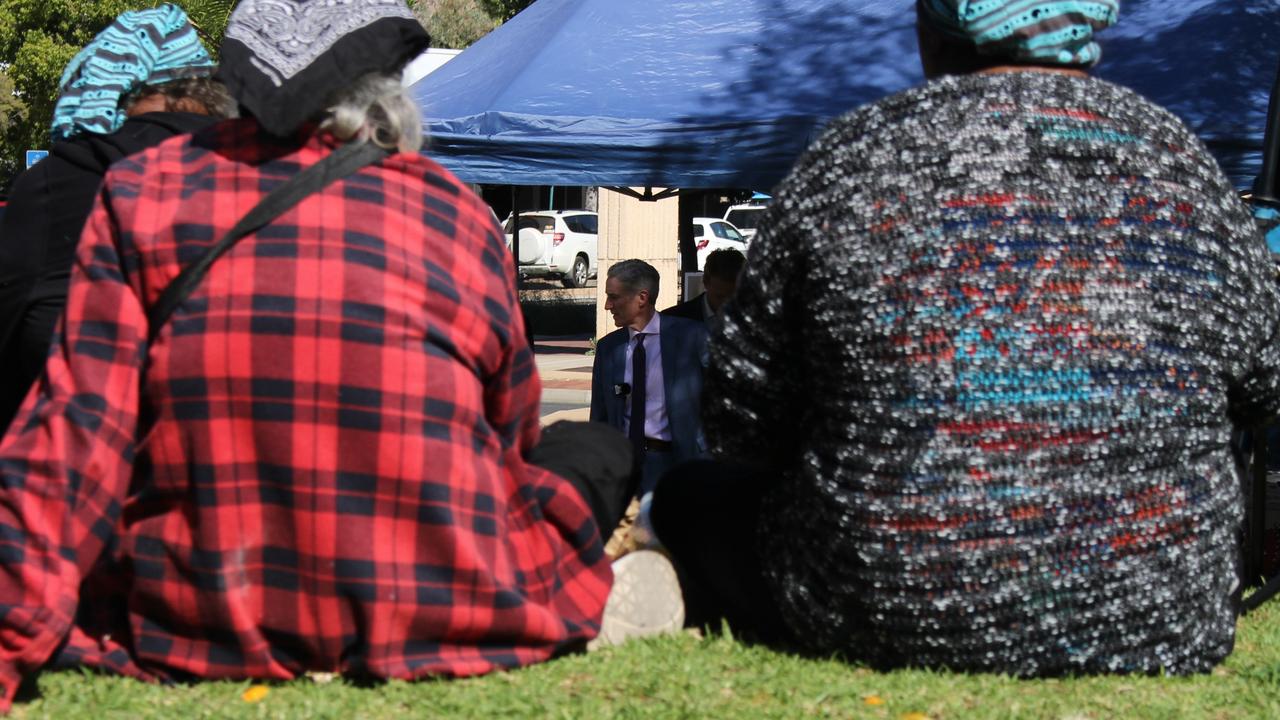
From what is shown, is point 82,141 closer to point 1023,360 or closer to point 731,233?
point 1023,360

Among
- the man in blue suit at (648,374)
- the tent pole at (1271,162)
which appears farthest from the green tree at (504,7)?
the tent pole at (1271,162)

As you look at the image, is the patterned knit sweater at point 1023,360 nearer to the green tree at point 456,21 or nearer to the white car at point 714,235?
the white car at point 714,235

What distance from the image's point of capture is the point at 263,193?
9.84 feet

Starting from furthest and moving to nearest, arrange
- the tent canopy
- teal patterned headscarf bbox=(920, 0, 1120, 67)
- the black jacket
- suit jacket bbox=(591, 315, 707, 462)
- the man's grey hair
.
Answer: the man's grey hair, suit jacket bbox=(591, 315, 707, 462), the tent canopy, the black jacket, teal patterned headscarf bbox=(920, 0, 1120, 67)

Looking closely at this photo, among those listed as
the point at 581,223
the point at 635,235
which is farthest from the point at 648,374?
the point at 581,223

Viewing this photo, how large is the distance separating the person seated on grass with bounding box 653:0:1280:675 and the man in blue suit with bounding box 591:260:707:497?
13.1ft

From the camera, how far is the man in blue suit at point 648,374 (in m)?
7.14

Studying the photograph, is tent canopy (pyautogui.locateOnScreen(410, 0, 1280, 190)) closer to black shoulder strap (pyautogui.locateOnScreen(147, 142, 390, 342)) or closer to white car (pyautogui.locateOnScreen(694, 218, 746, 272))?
black shoulder strap (pyautogui.locateOnScreen(147, 142, 390, 342))

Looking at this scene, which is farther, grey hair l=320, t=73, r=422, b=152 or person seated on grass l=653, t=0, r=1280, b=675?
grey hair l=320, t=73, r=422, b=152

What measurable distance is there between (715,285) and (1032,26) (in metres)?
4.70

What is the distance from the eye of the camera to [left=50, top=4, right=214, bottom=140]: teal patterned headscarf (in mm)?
4113

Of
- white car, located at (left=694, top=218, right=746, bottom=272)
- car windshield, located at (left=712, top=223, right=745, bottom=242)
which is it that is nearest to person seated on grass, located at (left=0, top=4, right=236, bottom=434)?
white car, located at (left=694, top=218, right=746, bottom=272)

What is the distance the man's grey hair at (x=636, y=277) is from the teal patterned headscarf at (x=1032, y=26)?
424 centimetres

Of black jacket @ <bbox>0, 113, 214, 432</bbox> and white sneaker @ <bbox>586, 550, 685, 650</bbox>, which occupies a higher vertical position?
black jacket @ <bbox>0, 113, 214, 432</bbox>
